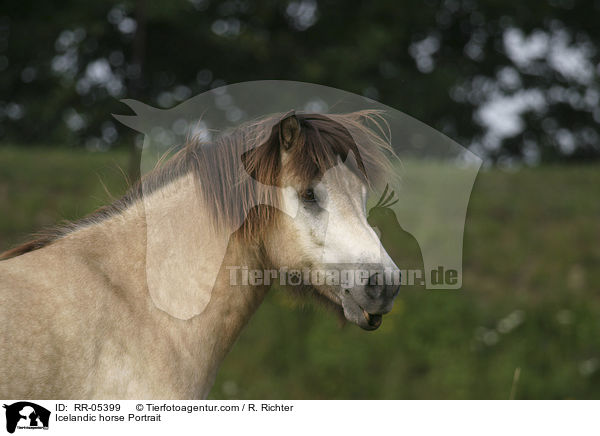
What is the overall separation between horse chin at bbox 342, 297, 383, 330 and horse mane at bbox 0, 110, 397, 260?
1.92 ft

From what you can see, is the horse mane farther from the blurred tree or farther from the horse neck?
the blurred tree

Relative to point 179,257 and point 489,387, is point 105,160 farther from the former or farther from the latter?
point 179,257

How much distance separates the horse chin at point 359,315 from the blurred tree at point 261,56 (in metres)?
11.0

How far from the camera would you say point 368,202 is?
3195 mm

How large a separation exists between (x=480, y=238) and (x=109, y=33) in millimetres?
10827

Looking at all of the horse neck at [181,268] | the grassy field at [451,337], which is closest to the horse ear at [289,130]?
the horse neck at [181,268]

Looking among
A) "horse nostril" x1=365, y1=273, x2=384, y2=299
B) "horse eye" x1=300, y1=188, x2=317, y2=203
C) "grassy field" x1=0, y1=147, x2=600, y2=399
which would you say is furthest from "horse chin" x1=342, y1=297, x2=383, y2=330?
"grassy field" x1=0, y1=147, x2=600, y2=399

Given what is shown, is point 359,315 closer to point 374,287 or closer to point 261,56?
point 374,287

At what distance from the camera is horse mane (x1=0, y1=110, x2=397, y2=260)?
9.44 feet

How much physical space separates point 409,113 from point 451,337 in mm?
5104

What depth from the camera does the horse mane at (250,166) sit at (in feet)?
9.44

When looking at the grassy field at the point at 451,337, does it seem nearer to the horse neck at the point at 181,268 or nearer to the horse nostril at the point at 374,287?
the horse neck at the point at 181,268

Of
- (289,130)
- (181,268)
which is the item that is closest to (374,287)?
(289,130)

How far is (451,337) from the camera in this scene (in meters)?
8.47
